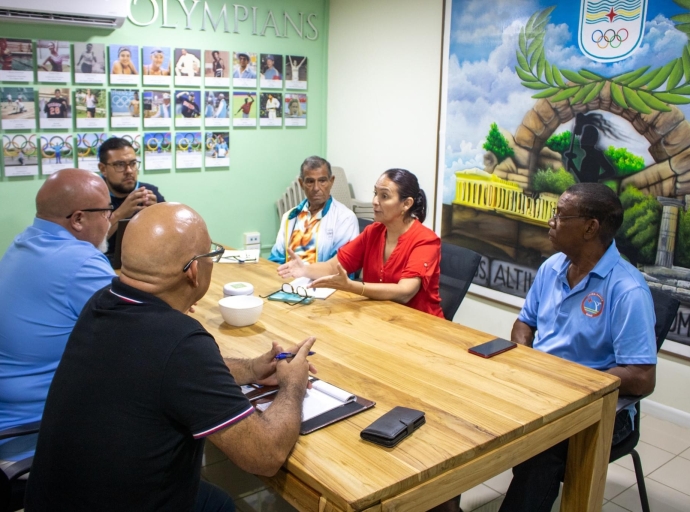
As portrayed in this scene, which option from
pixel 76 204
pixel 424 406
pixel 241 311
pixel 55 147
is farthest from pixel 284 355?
pixel 55 147

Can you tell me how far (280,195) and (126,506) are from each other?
3.98 metres

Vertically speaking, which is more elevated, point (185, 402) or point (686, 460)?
point (185, 402)

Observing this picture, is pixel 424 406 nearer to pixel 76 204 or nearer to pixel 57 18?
pixel 76 204

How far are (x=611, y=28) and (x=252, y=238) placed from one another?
2873mm

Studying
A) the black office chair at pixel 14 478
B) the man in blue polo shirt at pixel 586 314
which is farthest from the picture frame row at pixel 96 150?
the man in blue polo shirt at pixel 586 314

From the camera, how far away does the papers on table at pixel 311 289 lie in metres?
2.67

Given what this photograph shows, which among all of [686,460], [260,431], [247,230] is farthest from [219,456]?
[247,230]

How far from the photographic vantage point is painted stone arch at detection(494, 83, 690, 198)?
309cm

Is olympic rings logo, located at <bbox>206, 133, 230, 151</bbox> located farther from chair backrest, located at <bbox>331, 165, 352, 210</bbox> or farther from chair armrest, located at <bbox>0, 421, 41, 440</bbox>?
chair armrest, located at <bbox>0, 421, 41, 440</bbox>

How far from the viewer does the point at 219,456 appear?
2.85 meters

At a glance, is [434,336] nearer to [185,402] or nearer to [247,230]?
[185,402]

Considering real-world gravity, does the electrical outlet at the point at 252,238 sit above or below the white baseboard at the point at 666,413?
above

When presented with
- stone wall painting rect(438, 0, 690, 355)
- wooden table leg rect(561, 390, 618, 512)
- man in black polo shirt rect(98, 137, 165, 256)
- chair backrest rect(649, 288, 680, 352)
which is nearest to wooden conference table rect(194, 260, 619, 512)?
wooden table leg rect(561, 390, 618, 512)

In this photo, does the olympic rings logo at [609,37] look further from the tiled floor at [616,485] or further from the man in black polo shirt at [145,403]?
the man in black polo shirt at [145,403]
